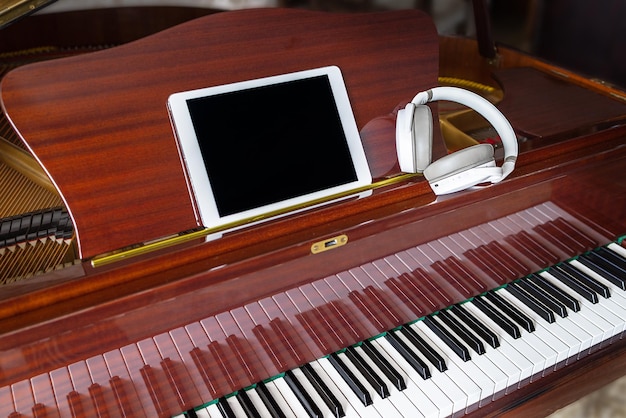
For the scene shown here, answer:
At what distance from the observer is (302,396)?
133 cm

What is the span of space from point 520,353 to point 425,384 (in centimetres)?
31

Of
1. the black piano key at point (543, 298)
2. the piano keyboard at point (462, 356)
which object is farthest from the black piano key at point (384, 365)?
the black piano key at point (543, 298)

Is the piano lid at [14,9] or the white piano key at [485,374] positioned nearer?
the piano lid at [14,9]

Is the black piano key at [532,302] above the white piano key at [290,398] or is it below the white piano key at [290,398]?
below

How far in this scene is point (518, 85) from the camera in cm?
210

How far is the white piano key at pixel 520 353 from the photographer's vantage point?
1.48 m

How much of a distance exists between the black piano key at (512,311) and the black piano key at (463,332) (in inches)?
6.2

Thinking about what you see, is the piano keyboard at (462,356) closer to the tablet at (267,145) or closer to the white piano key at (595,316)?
the white piano key at (595,316)

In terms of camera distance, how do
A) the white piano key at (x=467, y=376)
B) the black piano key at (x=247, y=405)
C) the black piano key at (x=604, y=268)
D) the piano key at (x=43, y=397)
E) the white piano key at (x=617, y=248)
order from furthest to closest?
the white piano key at (x=617, y=248)
the black piano key at (x=604, y=268)
the white piano key at (x=467, y=376)
the black piano key at (x=247, y=405)
the piano key at (x=43, y=397)

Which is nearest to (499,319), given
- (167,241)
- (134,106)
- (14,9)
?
(167,241)

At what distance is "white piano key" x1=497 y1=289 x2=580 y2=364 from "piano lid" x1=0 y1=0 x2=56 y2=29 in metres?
1.52

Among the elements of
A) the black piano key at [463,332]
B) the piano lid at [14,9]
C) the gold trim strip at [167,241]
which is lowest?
the black piano key at [463,332]

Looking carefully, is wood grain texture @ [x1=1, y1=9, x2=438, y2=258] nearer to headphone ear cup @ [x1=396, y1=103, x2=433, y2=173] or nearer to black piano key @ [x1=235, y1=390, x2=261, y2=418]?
headphone ear cup @ [x1=396, y1=103, x2=433, y2=173]

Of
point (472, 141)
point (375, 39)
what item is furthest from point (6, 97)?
point (472, 141)
